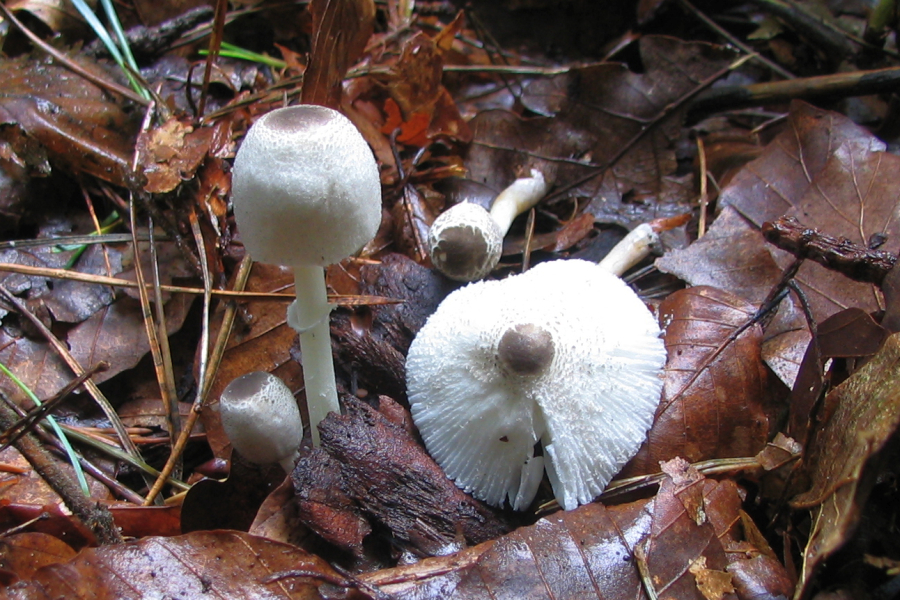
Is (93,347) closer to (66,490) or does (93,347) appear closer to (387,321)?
(66,490)

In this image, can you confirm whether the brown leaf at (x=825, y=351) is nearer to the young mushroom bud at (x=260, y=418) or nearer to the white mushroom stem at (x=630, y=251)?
the white mushroom stem at (x=630, y=251)

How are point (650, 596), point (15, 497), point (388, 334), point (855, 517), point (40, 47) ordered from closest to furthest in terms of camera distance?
1. point (855, 517)
2. point (650, 596)
3. point (15, 497)
4. point (388, 334)
5. point (40, 47)

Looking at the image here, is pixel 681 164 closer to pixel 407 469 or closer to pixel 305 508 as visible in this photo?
pixel 407 469

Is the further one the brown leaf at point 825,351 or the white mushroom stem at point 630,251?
the white mushroom stem at point 630,251

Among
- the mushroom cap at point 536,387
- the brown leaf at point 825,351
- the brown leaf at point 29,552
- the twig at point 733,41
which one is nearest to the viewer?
the brown leaf at point 29,552

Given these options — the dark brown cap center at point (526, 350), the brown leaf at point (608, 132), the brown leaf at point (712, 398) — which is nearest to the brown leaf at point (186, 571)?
the dark brown cap center at point (526, 350)

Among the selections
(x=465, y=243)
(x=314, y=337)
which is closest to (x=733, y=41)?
(x=465, y=243)

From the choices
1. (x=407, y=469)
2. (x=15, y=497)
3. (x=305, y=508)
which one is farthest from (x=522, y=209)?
(x=15, y=497)

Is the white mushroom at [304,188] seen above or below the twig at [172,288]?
above
